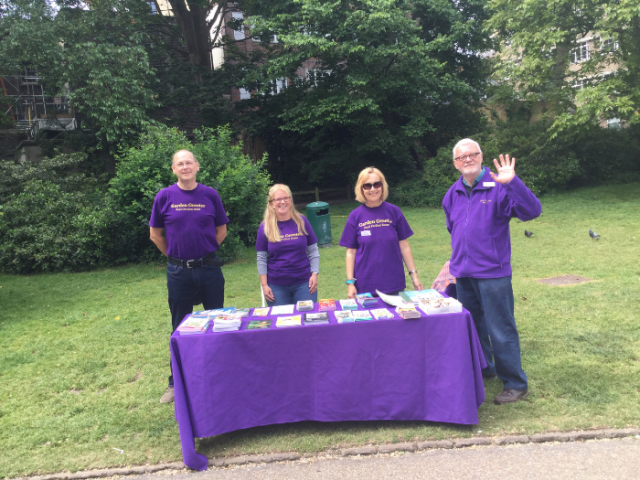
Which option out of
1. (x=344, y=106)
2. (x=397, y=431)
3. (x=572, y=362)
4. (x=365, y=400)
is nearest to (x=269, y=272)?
(x=365, y=400)

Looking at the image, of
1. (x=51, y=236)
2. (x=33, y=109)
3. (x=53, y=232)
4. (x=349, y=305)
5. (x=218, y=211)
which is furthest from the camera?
(x=33, y=109)

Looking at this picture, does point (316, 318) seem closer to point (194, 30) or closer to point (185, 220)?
point (185, 220)

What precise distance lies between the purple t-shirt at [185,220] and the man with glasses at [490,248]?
2066 mm

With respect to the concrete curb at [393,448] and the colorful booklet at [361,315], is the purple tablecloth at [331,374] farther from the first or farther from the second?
the concrete curb at [393,448]

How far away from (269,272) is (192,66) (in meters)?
18.4

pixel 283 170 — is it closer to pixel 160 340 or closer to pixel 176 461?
pixel 160 340

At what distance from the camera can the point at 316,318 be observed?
11.5 ft

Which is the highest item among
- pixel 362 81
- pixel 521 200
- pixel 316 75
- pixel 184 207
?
pixel 316 75

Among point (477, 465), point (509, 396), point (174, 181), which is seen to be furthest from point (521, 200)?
point (174, 181)

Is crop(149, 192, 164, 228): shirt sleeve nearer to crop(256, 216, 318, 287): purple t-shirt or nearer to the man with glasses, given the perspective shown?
crop(256, 216, 318, 287): purple t-shirt

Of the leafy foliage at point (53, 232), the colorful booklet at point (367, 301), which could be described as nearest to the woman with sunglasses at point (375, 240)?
the colorful booklet at point (367, 301)

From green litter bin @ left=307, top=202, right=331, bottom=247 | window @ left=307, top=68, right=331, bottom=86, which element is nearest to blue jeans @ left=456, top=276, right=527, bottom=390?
green litter bin @ left=307, top=202, right=331, bottom=247

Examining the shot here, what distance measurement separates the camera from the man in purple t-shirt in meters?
3.98

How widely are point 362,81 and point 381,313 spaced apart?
16728mm
